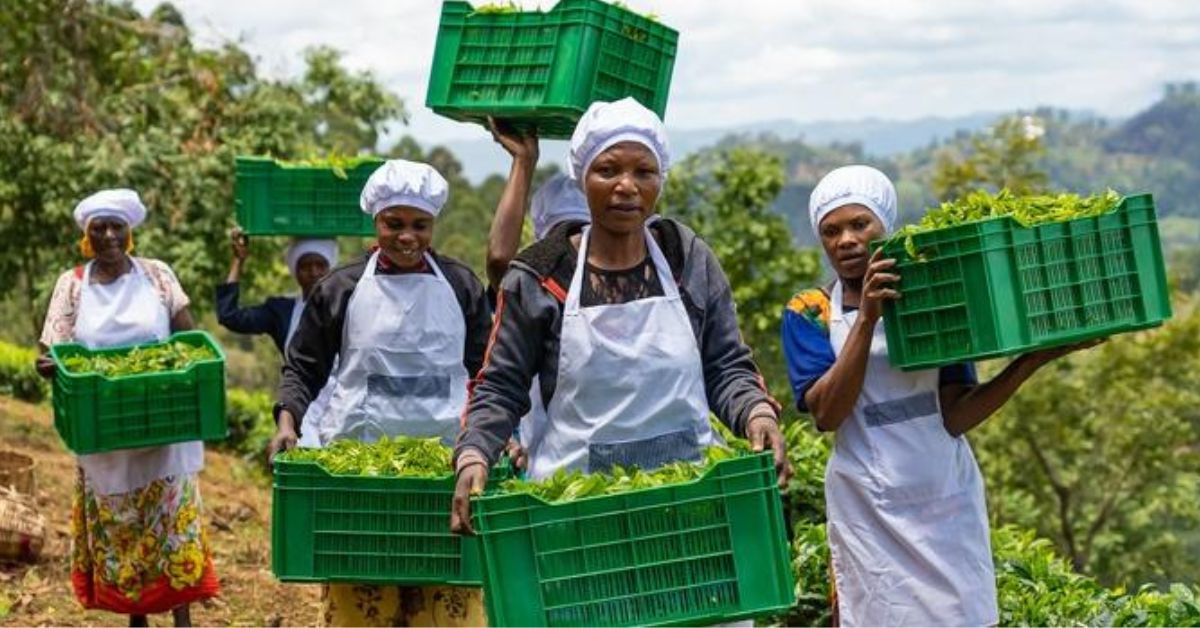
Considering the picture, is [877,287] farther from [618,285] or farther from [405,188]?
[405,188]

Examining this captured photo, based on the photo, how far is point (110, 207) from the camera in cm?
779

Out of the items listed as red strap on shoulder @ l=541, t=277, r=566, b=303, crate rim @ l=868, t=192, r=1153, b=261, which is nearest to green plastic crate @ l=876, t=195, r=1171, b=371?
crate rim @ l=868, t=192, r=1153, b=261

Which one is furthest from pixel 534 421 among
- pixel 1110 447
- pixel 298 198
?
pixel 1110 447

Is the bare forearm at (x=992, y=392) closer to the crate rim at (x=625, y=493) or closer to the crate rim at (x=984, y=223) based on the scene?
the crate rim at (x=984, y=223)

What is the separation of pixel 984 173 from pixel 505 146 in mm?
21104

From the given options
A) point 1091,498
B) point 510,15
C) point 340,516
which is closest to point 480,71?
point 510,15

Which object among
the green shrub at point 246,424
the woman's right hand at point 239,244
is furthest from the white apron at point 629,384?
the green shrub at point 246,424

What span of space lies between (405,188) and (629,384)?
1.96 m

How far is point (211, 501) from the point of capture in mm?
13023

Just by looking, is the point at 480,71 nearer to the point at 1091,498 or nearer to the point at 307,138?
the point at 307,138

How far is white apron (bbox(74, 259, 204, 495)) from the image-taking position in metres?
7.78

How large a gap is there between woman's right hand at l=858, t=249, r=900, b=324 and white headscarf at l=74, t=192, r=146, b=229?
13.2 ft

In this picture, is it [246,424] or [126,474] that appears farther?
[246,424]

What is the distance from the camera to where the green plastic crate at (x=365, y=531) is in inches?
203
